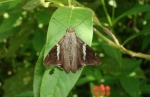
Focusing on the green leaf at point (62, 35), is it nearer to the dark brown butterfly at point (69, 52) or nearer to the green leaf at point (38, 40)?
the dark brown butterfly at point (69, 52)

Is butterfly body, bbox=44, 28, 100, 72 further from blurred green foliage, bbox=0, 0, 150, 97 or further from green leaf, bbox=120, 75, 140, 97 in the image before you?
green leaf, bbox=120, 75, 140, 97

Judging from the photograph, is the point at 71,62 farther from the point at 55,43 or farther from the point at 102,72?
the point at 102,72

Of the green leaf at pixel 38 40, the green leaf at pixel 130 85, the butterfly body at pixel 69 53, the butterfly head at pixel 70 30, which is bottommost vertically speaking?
the green leaf at pixel 130 85

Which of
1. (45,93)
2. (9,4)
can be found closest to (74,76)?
(45,93)

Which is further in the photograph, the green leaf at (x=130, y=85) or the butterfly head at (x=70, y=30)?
the green leaf at (x=130, y=85)

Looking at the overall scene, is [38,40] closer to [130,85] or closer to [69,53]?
[130,85]

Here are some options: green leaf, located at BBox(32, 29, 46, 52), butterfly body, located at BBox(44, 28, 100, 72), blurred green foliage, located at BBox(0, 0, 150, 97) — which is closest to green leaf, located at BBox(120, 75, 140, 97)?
blurred green foliage, located at BBox(0, 0, 150, 97)

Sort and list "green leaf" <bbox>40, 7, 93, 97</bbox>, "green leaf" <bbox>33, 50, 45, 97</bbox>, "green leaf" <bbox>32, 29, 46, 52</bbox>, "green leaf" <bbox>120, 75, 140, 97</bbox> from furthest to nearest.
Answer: "green leaf" <bbox>32, 29, 46, 52</bbox>
"green leaf" <bbox>120, 75, 140, 97</bbox>
"green leaf" <bbox>33, 50, 45, 97</bbox>
"green leaf" <bbox>40, 7, 93, 97</bbox>

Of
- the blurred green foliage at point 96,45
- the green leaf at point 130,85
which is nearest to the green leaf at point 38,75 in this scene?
the blurred green foliage at point 96,45
